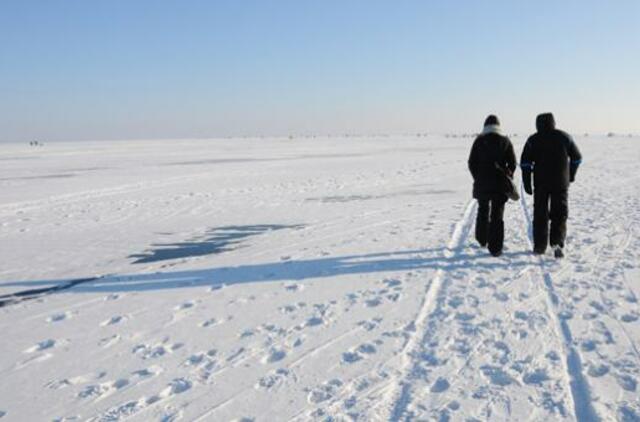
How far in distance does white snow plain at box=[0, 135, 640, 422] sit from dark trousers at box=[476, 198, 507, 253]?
0.22 m

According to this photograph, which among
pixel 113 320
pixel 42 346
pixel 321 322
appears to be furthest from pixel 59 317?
pixel 321 322

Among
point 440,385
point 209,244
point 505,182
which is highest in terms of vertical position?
point 505,182

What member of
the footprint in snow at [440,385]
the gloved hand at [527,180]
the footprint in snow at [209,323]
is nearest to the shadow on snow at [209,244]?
the footprint in snow at [209,323]

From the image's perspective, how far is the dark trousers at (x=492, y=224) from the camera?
727cm

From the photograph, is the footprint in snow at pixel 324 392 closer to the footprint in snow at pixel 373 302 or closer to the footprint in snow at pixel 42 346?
the footprint in snow at pixel 373 302

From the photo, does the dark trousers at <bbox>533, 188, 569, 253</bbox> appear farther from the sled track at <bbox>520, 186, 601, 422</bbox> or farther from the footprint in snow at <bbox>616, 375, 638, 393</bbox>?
the footprint in snow at <bbox>616, 375, 638, 393</bbox>

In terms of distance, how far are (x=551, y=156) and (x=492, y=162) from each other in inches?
28.8

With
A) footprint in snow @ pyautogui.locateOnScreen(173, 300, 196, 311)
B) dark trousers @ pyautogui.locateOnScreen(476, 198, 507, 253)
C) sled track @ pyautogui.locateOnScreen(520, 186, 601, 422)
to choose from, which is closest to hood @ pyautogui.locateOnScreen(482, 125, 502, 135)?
dark trousers @ pyautogui.locateOnScreen(476, 198, 507, 253)

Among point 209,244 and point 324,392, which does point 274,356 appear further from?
point 209,244

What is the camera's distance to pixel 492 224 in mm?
7273

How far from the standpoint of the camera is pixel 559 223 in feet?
23.2

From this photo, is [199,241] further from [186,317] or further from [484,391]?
[484,391]

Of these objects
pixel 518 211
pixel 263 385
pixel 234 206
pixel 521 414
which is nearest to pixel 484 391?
pixel 521 414

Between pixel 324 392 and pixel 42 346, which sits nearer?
pixel 324 392
